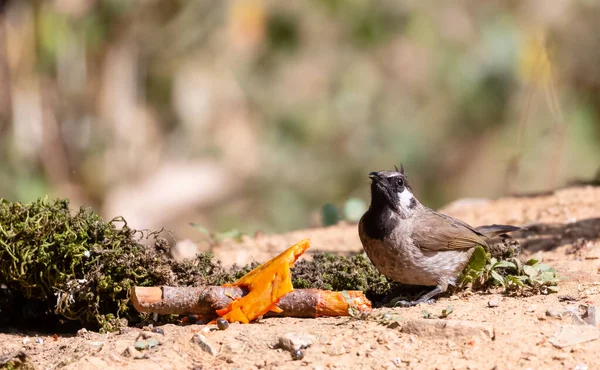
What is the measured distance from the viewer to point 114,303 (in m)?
4.80

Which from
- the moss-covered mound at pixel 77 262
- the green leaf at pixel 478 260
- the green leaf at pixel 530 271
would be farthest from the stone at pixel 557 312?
the moss-covered mound at pixel 77 262

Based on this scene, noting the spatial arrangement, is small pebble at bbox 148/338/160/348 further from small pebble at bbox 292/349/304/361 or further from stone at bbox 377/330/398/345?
stone at bbox 377/330/398/345

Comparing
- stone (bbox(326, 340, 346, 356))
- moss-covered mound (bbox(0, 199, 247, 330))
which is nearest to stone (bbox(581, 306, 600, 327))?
stone (bbox(326, 340, 346, 356))

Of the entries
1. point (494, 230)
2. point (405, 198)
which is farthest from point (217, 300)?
point (494, 230)

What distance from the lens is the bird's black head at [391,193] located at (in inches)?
211

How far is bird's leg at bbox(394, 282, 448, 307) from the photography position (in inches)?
196

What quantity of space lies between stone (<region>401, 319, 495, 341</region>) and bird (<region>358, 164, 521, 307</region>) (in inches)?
34.7

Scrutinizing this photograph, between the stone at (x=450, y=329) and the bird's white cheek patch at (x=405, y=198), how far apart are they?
1459 millimetres

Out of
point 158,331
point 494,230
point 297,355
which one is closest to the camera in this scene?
point 297,355

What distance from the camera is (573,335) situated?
3980 mm

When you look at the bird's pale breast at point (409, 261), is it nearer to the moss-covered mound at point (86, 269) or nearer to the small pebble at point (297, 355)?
the moss-covered mound at point (86, 269)

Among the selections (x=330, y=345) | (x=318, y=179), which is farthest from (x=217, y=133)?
(x=330, y=345)

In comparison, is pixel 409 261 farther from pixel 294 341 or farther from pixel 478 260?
pixel 294 341

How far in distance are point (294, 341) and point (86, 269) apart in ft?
4.82
